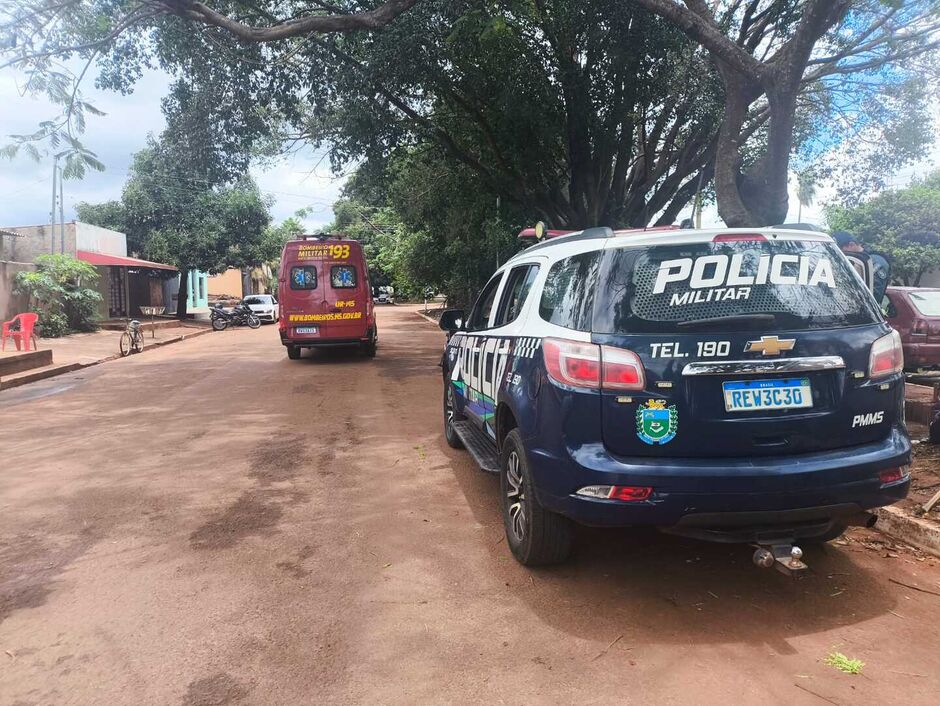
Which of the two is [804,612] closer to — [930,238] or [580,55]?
[580,55]

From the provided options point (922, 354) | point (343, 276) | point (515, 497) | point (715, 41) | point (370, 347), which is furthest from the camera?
point (370, 347)

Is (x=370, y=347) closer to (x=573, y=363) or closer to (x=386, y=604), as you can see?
(x=386, y=604)

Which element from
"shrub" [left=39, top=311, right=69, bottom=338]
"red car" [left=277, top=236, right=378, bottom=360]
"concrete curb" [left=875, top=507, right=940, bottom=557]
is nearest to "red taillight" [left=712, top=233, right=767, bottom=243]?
"concrete curb" [left=875, top=507, right=940, bottom=557]

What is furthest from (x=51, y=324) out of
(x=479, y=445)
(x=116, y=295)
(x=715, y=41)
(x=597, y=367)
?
(x=597, y=367)

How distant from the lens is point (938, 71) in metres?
11.8

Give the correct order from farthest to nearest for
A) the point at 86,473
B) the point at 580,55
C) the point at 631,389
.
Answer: the point at 580,55 < the point at 86,473 < the point at 631,389

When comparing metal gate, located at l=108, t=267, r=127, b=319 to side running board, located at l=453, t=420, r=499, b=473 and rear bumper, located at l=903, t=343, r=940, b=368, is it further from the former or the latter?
rear bumper, located at l=903, t=343, r=940, b=368

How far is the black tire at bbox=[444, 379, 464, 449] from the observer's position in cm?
619

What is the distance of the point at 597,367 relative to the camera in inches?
120

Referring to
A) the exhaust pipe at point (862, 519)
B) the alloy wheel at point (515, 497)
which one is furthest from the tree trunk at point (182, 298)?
the exhaust pipe at point (862, 519)

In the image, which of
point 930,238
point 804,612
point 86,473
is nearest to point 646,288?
point 804,612

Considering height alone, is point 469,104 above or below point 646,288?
above

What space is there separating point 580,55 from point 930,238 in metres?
15.6

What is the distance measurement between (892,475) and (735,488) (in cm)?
86
